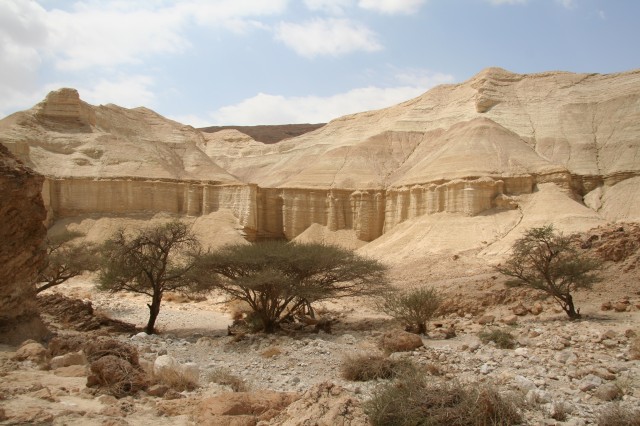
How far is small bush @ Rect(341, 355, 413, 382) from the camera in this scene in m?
11.1

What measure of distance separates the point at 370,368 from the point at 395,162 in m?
44.7

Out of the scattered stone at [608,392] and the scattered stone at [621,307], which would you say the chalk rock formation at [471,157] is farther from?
the scattered stone at [608,392]

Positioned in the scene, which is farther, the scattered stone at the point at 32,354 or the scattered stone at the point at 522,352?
the scattered stone at the point at 522,352

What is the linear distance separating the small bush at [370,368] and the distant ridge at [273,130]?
105 m

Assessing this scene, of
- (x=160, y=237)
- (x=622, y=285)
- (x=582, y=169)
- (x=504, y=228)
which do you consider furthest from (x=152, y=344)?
(x=582, y=169)

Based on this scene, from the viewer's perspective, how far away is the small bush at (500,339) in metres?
14.1

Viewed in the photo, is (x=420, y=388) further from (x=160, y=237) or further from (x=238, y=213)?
(x=238, y=213)

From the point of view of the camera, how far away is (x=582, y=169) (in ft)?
146

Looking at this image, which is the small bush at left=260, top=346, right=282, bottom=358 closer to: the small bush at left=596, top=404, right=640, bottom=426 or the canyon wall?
the small bush at left=596, top=404, right=640, bottom=426

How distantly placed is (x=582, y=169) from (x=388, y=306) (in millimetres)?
32704

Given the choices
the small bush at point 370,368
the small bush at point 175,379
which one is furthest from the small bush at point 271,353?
the small bush at point 175,379

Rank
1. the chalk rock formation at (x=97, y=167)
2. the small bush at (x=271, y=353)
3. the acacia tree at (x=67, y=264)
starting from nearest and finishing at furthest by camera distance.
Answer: the small bush at (x=271, y=353) → the acacia tree at (x=67, y=264) → the chalk rock formation at (x=97, y=167)

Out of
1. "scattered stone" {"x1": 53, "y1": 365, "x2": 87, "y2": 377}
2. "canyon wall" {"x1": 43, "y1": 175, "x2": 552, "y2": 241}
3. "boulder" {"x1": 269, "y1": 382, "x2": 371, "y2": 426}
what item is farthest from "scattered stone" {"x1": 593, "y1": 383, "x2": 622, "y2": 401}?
"canyon wall" {"x1": 43, "y1": 175, "x2": 552, "y2": 241}

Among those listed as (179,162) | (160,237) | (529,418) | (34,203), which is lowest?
(529,418)
